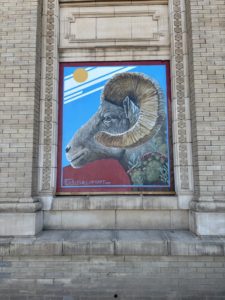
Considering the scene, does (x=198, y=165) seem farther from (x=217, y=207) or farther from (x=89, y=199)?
(x=89, y=199)

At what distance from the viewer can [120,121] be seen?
20.1 ft

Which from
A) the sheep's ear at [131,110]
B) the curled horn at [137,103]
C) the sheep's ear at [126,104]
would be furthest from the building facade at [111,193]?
the sheep's ear at [126,104]

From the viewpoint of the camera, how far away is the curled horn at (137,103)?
6082 mm

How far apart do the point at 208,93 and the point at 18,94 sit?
410 centimetres

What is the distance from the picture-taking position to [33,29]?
579 cm

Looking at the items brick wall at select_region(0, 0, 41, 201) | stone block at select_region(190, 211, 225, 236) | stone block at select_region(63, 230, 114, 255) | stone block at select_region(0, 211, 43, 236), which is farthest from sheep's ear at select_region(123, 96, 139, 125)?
stone block at select_region(0, 211, 43, 236)

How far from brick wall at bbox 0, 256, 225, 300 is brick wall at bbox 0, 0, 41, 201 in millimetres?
1517

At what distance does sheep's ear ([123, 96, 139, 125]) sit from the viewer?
6.14 meters

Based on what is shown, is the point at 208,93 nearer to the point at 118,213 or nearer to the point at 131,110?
the point at 131,110

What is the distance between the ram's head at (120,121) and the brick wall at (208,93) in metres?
0.96

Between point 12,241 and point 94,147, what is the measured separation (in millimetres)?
2599

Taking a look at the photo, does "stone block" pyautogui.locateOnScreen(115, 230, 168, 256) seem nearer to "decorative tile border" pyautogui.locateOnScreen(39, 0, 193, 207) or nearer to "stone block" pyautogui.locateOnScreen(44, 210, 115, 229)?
"stone block" pyautogui.locateOnScreen(44, 210, 115, 229)

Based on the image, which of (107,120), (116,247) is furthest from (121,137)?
(116,247)

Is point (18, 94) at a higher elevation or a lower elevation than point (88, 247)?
Answer: higher
